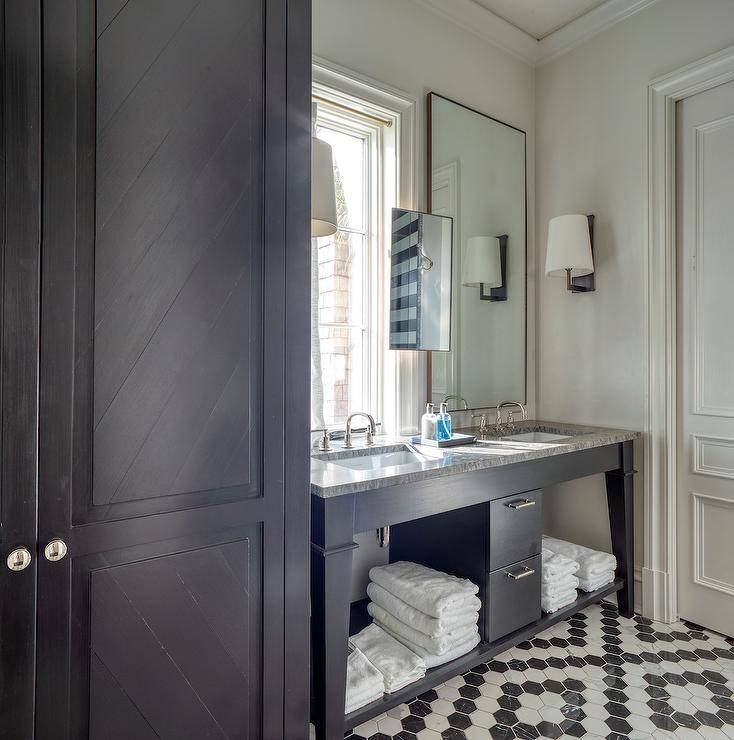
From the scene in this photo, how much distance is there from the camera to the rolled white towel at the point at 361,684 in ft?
5.25

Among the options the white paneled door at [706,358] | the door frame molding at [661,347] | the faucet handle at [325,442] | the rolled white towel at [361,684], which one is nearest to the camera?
the rolled white towel at [361,684]

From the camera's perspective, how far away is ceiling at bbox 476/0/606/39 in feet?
8.63

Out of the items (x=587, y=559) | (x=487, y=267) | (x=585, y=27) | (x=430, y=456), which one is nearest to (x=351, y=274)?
(x=487, y=267)

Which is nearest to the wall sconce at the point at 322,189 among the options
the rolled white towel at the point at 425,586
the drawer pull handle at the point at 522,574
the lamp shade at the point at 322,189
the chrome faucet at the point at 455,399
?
the lamp shade at the point at 322,189

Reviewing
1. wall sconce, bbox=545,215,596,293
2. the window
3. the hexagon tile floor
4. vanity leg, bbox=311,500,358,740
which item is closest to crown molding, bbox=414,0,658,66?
the window

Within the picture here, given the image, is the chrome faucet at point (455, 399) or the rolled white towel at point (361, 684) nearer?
the rolled white towel at point (361, 684)

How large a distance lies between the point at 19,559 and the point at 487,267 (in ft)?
7.67

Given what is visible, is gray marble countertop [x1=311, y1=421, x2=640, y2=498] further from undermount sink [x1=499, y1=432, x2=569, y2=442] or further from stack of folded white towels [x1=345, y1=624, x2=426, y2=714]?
stack of folded white towels [x1=345, y1=624, x2=426, y2=714]

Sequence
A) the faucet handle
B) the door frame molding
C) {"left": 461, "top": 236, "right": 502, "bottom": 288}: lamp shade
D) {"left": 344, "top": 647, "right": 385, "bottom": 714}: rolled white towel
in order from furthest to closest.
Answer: {"left": 461, "top": 236, "right": 502, "bottom": 288}: lamp shade < the door frame molding < the faucet handle < {"left": 344, "top": 647, "right": 385, "bottom": 714}: rolled white towel

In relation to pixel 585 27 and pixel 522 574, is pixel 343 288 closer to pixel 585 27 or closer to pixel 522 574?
pixel 522 574

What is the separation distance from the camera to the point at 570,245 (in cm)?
262

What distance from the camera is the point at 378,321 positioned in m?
2.43

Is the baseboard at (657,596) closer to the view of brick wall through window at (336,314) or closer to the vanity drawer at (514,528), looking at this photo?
the vanity drawer at (514,528)

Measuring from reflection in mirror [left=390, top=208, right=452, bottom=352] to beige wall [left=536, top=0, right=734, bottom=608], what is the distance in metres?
0.81
